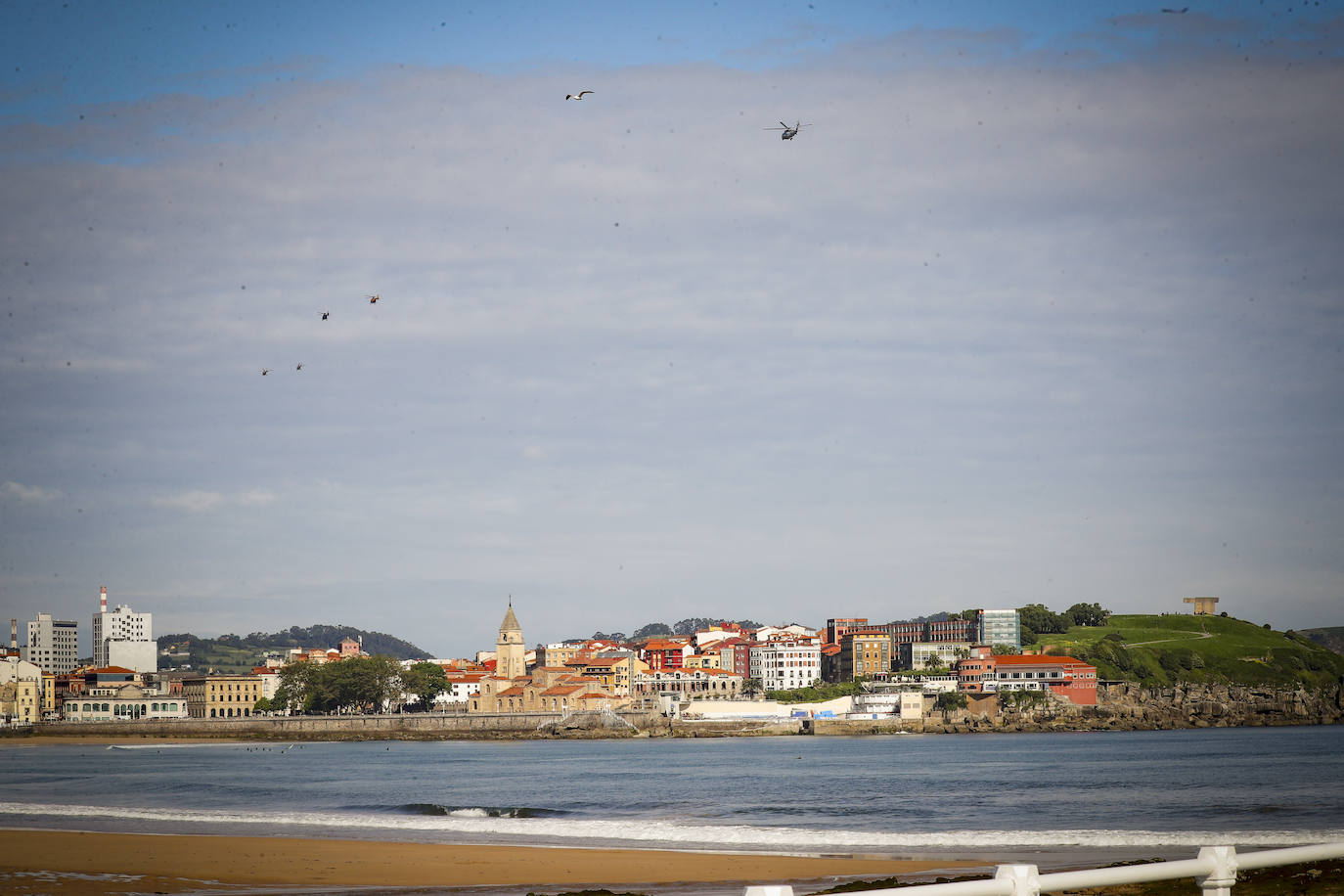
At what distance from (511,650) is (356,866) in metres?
140

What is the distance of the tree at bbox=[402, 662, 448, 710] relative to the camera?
152m

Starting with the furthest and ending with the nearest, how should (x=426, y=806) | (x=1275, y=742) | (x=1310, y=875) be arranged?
(x=1275, y=742) < (x=426, y=806) < (x=1310, y=875)

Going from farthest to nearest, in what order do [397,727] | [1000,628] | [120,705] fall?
[1000,628] < [120,705] < [397,727]

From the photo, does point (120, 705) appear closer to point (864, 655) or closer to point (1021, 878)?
point (864, 655)

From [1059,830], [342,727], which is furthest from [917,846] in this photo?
[342,727]

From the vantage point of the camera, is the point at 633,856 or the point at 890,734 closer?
the point at 633,856

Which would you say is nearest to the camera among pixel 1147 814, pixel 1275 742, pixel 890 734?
pixel 1147 814

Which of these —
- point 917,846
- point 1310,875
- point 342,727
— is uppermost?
point 1310,875

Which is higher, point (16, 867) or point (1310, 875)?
point (1310, 875)

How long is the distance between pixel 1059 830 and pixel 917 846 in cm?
424

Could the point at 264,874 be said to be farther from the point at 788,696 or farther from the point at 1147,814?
the point at 788,696

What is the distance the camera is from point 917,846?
92.0 ft

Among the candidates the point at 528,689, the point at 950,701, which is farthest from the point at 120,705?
the point at 950,701

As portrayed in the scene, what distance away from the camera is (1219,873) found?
19.0ft
